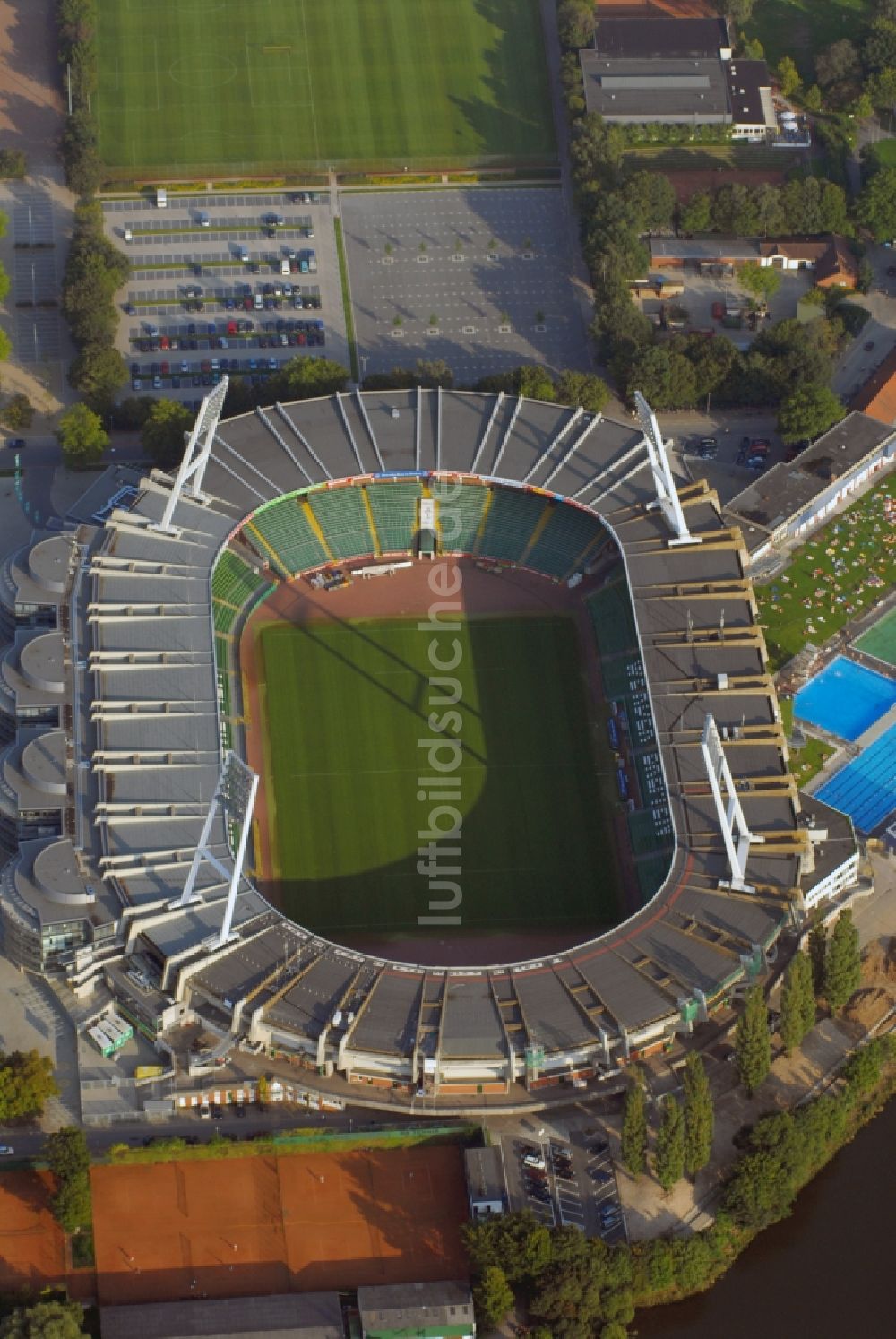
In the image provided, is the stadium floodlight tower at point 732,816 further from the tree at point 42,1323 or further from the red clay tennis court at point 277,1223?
the tree at point 42,1323

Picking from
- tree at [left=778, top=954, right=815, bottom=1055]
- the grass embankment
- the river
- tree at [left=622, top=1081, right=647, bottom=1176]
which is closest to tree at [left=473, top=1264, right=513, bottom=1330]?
the river

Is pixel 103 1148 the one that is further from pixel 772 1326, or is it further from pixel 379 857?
pixel 772 1326

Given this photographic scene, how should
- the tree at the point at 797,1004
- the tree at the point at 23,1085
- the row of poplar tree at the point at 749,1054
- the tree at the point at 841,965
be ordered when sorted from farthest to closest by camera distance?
1. the tree at the point at 841,965
2. the tree at the point at 797,1004
3. the tree at the point at 23,1085
4. the row of poplar tree at the point at 749,1054

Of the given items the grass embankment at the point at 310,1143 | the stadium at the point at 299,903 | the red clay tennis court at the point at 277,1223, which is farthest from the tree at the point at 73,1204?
the stadium at the point at 299,903

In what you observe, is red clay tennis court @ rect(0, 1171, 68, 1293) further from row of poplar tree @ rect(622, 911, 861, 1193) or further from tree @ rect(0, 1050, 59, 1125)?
row of poplar tree @ rect(622, 911, 861, 1193)

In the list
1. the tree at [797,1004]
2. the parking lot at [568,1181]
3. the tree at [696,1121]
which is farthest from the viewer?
the tree at [797,1004]

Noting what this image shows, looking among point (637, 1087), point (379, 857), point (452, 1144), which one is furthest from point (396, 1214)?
point (379, 857)
